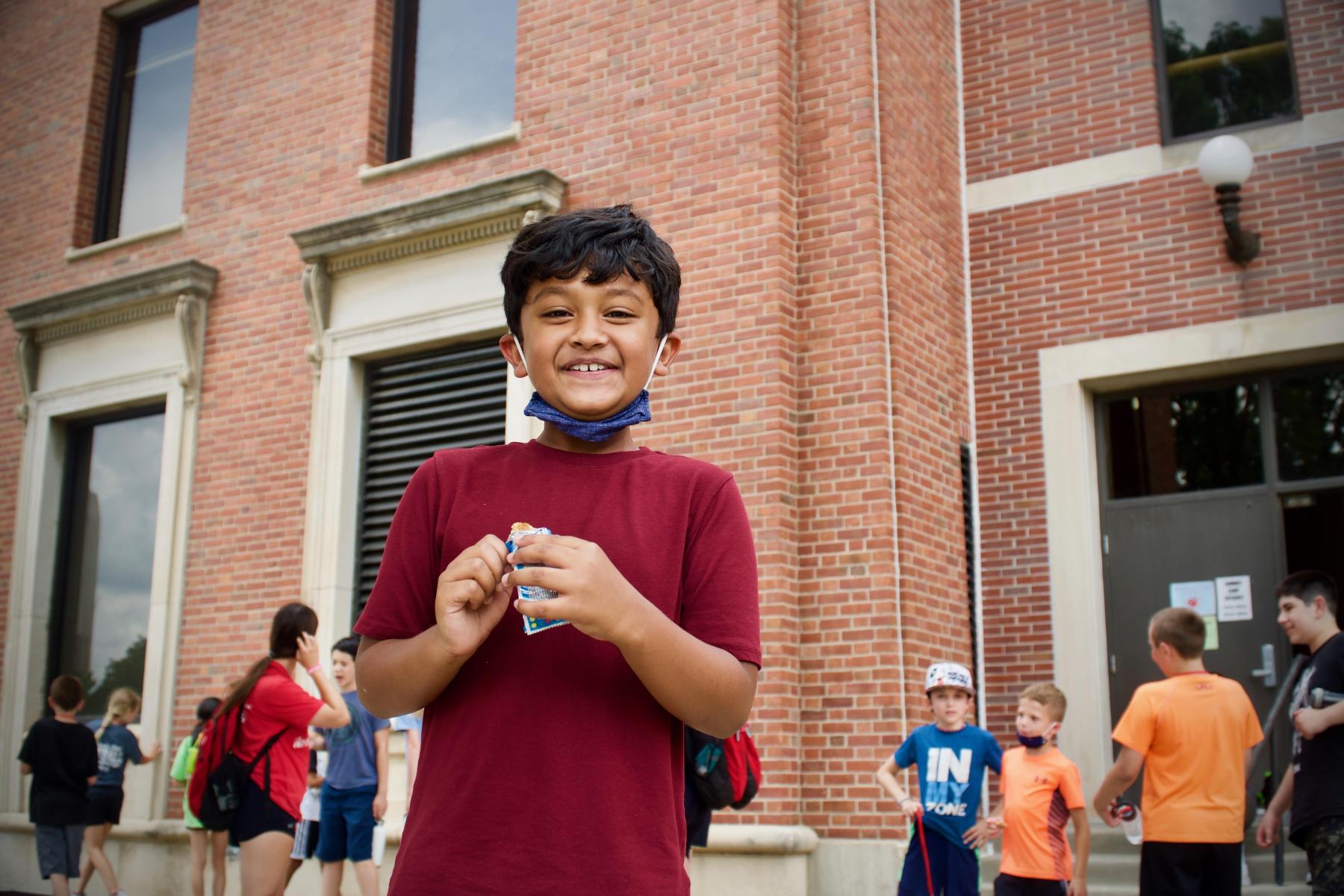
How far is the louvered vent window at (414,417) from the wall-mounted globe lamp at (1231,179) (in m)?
5.06

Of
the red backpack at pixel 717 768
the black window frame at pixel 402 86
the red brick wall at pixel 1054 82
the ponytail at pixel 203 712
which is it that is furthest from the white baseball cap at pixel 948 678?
the black window frame at pixel 402 86

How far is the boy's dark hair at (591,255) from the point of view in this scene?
1873 mm

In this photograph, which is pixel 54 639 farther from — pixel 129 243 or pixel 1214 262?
pixel 1214 262

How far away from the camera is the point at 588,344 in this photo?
1864 mm

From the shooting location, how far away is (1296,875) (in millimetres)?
7219

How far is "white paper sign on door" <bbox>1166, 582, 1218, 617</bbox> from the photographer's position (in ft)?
28.4

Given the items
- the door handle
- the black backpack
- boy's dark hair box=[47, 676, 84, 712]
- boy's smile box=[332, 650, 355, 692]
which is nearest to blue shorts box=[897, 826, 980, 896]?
the black backpack

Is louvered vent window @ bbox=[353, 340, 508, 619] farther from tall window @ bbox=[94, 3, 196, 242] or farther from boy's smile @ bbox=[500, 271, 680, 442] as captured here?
boy's smile @ bbox=[500, 271, 680, 442]

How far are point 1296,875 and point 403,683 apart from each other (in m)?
7.11

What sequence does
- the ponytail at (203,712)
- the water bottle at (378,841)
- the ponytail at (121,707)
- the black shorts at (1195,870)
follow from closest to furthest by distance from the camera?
1. the black shorts at (1195,870)
2. the water bottle at (378,841)
3. the ponytail at (203,712)
4. the ponytail at (121,707)

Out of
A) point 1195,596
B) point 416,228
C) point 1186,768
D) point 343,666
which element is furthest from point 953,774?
point 416,228

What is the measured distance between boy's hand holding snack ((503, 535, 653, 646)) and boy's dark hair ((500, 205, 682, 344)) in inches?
19.5

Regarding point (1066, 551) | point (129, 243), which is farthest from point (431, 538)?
point (129, 243)

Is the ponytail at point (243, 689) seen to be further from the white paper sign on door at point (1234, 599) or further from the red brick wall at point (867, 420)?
the white paper sign on door at point (1234, 599)
